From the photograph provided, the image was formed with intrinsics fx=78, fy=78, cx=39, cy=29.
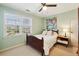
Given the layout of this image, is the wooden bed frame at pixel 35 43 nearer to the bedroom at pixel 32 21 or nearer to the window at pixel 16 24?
the bedroom at pixel 32 21

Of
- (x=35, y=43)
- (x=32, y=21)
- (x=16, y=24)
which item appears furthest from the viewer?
(x=35, y=43)

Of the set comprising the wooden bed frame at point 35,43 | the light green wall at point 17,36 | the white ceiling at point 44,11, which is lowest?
the wooden bed frame at point 35,43

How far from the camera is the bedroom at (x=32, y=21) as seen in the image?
1608 millimetres

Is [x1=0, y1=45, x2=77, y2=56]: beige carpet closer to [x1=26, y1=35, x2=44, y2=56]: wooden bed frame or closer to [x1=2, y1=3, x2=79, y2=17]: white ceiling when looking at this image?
[x1=26, y1=35, x2=44, y2=56]: wooden bed frame

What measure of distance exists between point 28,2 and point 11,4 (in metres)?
0.36

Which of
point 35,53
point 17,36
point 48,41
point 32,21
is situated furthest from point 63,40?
point 17,36

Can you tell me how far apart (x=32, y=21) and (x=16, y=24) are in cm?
36

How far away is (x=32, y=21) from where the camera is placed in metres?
1.79

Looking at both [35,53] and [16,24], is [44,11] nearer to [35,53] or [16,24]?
[16,24]

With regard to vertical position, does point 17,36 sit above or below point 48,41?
above

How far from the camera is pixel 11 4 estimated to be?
163 centimetres

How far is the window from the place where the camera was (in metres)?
1.61

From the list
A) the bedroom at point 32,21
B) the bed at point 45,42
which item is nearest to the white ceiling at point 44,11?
the bedroom at point 32,21

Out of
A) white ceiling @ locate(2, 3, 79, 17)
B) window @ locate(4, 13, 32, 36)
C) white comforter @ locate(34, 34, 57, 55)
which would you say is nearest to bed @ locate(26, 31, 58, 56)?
white comforter @ locate(34, 34, 57, 55)
